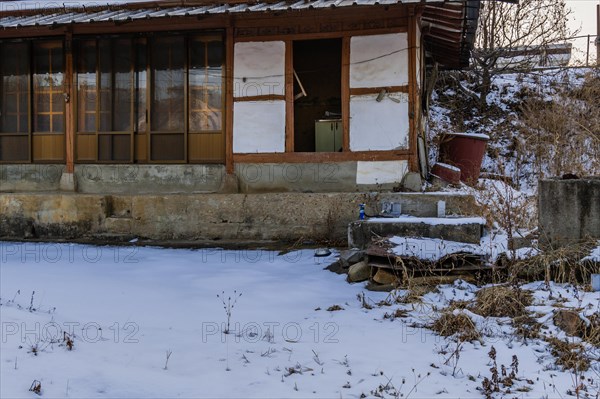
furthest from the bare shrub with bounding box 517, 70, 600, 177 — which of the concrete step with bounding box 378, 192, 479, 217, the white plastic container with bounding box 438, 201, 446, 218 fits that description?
the white plastic container with bounding box 438, 201, 446, 218

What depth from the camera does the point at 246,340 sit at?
5156 mm

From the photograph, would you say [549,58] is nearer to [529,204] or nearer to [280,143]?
[529,204]

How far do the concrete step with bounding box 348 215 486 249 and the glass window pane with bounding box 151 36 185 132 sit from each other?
3953 mm

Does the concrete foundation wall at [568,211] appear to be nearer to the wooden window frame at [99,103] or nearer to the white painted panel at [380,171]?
the white painted panel at [380,171]

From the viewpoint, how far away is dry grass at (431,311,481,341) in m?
5.12

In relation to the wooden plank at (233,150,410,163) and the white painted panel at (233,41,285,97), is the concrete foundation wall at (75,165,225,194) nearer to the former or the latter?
the wooden plank at (233,150,410,163)

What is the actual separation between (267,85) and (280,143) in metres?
0.99

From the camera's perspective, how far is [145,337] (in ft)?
16.8

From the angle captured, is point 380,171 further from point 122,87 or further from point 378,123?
point 122,87

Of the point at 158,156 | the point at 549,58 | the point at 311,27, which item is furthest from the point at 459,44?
the point at 549,58

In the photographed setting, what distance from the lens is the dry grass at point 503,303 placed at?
18.4 ft

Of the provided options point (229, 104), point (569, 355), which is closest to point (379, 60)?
point (229, 104)

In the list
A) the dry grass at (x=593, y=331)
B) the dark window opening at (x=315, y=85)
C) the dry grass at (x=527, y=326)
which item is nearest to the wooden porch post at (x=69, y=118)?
the dark window opening at (x=315, y=85)

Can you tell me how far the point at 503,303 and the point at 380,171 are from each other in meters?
3.87
